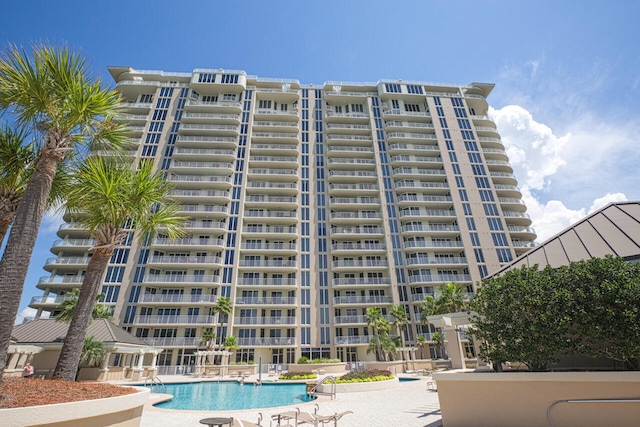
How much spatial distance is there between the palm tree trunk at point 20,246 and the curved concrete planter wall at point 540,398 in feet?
36.4

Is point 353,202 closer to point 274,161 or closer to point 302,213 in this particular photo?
point 302,213

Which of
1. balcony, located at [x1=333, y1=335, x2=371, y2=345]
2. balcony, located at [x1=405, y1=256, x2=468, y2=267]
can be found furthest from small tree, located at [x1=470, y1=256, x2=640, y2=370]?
balcony, located at [x1=405, y1=256, x2=468, y2=267]

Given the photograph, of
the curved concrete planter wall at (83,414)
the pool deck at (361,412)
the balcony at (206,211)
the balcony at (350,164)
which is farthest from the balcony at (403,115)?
the curved concrete planter wall at (83,414)

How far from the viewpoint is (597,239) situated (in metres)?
12.3

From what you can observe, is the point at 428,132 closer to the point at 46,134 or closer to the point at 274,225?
the point at 274,225

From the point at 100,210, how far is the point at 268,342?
33043 millimetres

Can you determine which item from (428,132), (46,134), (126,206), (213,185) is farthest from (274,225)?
(46,134)

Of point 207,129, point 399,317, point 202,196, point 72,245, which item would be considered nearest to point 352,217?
point 399,317

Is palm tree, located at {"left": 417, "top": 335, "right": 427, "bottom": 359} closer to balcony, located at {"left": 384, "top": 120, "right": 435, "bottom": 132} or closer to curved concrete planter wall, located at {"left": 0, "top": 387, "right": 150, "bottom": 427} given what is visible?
balcony, located at {"left": 384, "top": 120, "right": 435, "bottom": 132}

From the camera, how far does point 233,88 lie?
5359cm

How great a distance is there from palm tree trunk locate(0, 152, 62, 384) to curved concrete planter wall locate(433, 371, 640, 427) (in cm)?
1111

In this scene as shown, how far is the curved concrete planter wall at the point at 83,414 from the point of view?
196 inches

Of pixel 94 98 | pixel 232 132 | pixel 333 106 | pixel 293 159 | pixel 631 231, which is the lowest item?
pixel 631 231

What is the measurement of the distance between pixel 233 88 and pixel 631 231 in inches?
2128
